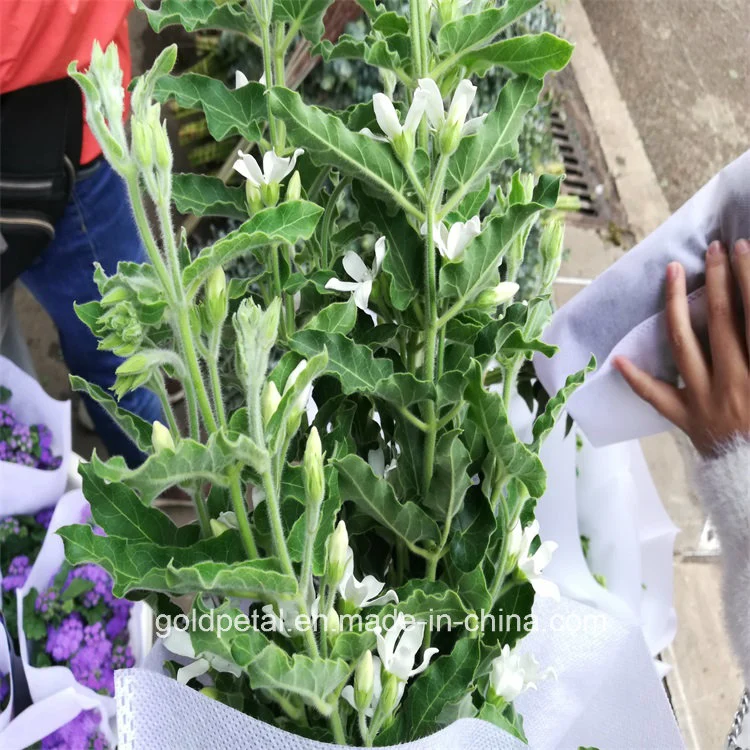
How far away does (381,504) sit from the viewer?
0.39 m

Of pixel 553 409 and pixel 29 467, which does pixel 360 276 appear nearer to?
pixel 553 409

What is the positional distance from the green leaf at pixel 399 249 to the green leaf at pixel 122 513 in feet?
0.53

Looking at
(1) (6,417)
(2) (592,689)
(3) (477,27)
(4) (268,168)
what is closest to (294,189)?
(4) (268,168)

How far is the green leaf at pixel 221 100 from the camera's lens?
1.32 feet

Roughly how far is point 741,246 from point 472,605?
0.42 metres

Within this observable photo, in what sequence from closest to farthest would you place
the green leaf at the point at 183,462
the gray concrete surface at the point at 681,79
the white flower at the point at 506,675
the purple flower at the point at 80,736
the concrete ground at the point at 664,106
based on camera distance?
the green leaf at the point at 183,462
the white flower at the point at 506,675
the purple flower at the point at 80,736
the concrete ground at the point at 664,106
the gray concrete surface at the point at 681,79

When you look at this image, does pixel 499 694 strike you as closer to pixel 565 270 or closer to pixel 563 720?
pixel 563 720

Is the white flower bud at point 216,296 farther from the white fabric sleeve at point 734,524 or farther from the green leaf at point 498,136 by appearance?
the white fabric sleeve at point 734,524

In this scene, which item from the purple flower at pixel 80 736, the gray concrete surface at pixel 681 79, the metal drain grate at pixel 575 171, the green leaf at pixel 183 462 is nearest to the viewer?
the green leaf at pixel 183 462

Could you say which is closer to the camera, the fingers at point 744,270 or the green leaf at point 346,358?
the green leaf at point 346,358

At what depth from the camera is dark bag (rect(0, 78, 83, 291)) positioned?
941 mm

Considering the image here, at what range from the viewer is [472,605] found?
1.33ft

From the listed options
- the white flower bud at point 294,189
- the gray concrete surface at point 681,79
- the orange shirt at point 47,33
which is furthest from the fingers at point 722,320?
the gray concrete surface at point 681,79

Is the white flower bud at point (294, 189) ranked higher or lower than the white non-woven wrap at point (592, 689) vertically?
higher
